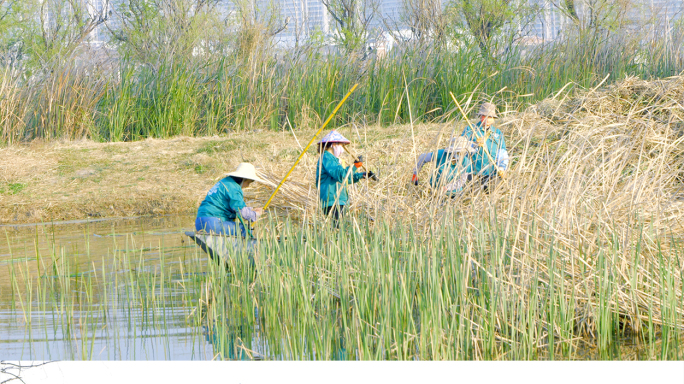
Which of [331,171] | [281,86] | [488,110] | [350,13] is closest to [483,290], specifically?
[488,110]

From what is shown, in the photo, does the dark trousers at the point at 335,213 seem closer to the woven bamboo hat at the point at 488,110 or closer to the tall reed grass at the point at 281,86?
the woven bamboo hat at the point at 488,110

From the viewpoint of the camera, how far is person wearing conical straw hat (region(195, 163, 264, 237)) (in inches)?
260

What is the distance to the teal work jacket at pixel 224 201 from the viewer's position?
6.61 meters

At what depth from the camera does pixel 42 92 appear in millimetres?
13250

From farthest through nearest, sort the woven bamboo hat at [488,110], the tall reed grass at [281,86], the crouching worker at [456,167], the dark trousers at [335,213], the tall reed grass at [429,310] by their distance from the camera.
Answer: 1. the tall reed grass at [281,86]
2. the woven bamboo hat at [488,110]
3. the crouching worker at [456,167]
4. the dark trousers at [335,213]
5. the tall reed grass at [429,310]

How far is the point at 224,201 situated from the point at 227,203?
32mm

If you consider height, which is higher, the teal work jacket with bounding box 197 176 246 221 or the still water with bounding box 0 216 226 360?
the teal work jacket with bounding box 197 176 246 221

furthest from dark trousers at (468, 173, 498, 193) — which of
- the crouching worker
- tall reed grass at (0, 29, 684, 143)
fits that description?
tall reed grass at (0, 29, 684, 143)

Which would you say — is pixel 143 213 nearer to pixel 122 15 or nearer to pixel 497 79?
pixel 497 79

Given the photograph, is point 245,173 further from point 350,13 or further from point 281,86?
point 350,13

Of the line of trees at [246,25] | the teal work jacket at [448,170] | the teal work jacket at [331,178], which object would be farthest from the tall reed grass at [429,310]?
the line of trees at [246,25]

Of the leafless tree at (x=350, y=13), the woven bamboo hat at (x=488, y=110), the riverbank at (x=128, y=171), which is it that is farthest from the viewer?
the leafless tree at (x=350, y=13)

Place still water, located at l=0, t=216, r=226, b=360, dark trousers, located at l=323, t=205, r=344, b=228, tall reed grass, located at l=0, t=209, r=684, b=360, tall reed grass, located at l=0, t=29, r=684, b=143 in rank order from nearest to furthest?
tall reed grass, located at l=0, t=209, r=684, b=360 < still water, located at l=0, t=216, r=226, b=360 < dark trousers, located at l=323, t=205, r=344, b=228 < tall reed grass, located at l=0, t=29, r=684, b=143

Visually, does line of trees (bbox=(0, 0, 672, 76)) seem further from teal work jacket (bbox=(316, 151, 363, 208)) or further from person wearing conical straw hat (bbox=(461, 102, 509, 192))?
person wearing conical straw hat (bbox=(461, 102, 509, 192))
